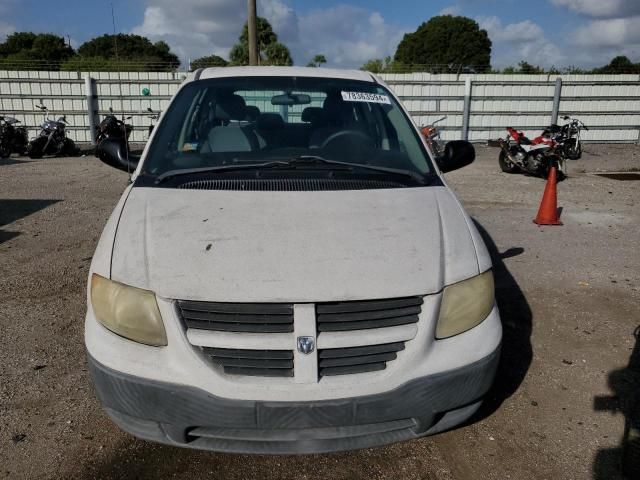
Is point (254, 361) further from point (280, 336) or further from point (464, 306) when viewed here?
point (464, 306)

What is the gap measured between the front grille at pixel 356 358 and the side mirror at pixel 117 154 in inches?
75.7

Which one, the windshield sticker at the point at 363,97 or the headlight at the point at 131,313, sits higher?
the windshield sticker at the point at 363,97

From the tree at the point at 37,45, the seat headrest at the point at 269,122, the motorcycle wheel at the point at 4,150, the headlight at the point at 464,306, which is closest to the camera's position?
the headlight at the point at 464,306

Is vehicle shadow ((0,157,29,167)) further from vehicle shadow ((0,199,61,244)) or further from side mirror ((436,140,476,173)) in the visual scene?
side mirror ((436,140,476,173))

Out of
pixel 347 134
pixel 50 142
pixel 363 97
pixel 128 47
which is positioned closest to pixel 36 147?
pixel 50 142

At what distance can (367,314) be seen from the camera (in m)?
1.97

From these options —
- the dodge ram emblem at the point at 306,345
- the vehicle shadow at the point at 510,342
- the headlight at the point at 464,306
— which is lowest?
the vehicle shadow at the point at 510,342

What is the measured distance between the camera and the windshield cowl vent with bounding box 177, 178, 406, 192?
257 cm

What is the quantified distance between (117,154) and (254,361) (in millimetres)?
1966

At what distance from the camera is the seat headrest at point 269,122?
128 inches

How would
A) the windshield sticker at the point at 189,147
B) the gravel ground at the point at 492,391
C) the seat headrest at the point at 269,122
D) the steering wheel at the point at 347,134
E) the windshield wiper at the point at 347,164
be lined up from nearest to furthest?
the gravel ground at the point at 492,391
the windshield wiper at the point at 347,164
the windshield sticker at the point at 189,147
the steering wheel at the point at 347,134
the seat headrest at the point at 269,122

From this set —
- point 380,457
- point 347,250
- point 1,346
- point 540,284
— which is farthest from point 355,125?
point 1,346

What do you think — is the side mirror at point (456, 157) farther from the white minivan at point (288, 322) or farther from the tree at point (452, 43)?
the tree at point (452, 43)

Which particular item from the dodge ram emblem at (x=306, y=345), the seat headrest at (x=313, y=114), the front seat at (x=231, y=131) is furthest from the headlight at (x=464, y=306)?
the seat headrest at (x=313, y=114)
